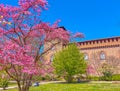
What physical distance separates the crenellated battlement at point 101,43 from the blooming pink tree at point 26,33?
112 feet

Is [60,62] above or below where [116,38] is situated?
below

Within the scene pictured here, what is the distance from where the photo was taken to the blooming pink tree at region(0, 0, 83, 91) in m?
Result: 8.34

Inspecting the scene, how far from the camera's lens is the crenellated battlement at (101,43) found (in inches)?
1663

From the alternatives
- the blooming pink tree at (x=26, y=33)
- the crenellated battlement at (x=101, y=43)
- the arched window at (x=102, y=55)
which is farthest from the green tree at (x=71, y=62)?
the blooming pink tree at (x=26, y=33)

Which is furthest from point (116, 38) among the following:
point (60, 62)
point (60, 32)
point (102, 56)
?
point (60, 32)

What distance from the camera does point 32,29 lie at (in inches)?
356

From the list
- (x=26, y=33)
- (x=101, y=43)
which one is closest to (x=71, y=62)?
(x=101, y=43)

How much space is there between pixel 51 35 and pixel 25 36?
3.48 feet

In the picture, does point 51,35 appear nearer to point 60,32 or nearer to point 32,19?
point 60,32

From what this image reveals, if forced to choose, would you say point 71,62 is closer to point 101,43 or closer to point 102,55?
point 102,55

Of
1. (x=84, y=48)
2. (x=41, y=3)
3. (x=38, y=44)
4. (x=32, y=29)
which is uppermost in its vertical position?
(x=84, y=48)

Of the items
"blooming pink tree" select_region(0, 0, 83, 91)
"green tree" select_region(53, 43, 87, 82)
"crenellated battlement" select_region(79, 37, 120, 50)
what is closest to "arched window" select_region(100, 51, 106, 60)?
"crenellated battlement" select_region(79, 37, 120, 50)

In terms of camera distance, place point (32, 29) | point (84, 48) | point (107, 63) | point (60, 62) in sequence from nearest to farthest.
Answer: point (32, 29) < point (60, 62) < point (107, 63) < point (84, 48)

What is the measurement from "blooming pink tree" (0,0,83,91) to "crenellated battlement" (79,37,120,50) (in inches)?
1349
